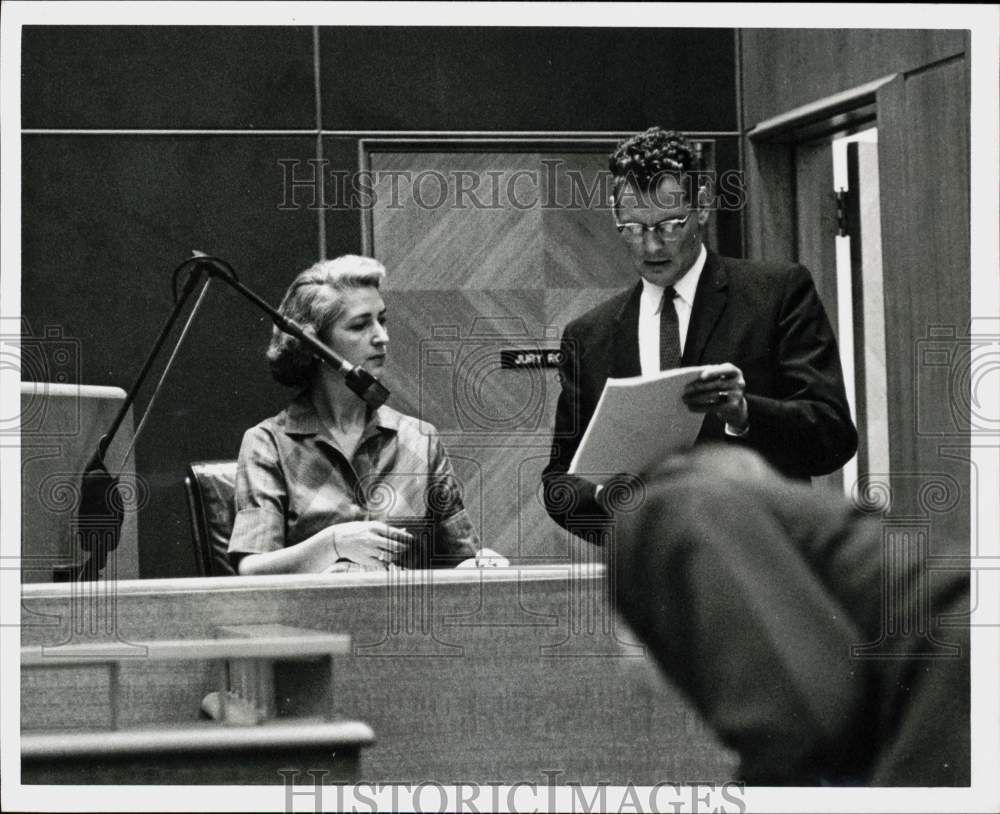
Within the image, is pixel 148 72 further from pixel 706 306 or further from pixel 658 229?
pixel 706 306

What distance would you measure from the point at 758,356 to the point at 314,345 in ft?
3.31

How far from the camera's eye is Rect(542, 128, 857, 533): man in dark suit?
3121 millimetres

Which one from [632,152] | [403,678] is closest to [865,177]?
[632,152]

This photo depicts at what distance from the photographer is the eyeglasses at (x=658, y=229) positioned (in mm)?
3160

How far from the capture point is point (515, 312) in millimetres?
3125

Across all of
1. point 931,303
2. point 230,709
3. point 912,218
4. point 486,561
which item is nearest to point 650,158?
point 912,218

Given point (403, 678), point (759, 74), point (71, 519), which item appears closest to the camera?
point (403, 678)

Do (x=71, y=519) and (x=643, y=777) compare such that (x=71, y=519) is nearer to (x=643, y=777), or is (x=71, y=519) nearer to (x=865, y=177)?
(x=643, y=777)

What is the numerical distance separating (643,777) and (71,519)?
1.33 metres

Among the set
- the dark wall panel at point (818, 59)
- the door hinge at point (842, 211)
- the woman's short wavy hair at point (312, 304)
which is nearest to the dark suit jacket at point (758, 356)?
the door hinge at point (842, 211)

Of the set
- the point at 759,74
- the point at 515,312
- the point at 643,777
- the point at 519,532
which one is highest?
the point at 759,74

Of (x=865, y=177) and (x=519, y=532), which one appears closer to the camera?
(x=519, y=532)

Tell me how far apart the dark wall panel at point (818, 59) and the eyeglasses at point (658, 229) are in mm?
288

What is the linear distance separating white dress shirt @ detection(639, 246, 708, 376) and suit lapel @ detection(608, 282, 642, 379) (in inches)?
0.4
